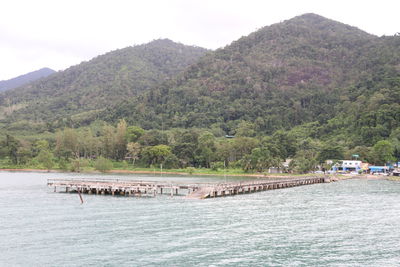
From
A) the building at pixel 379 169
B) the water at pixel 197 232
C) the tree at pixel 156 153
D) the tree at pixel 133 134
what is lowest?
the water at pixel 197 232

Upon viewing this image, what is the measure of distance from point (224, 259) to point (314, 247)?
27.8 ft

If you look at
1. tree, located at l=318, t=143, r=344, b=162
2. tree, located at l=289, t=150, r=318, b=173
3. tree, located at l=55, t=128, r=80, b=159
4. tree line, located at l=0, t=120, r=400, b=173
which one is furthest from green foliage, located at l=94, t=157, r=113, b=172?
tree, located at l=318, t=143, r=344, b=162

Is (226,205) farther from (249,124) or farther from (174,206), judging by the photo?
(249,124)

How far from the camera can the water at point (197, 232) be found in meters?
31.3

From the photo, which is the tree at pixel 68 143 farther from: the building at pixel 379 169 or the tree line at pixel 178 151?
the building at pixel 379 169

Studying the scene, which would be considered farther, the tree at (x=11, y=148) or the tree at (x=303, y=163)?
the tree at (x=11, y=148)

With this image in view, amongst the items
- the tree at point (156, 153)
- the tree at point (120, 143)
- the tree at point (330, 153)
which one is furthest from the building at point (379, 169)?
the tree at point (120, 143)

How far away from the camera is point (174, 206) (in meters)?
55.5

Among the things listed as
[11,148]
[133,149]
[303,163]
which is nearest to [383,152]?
[303,163]

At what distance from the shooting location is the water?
3128 centimetres

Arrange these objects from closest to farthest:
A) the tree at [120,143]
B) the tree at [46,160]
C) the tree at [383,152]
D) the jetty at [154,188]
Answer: the jetty at [154,188] → the tree at [46,160] → the tree at [383,152] → the tree at [120,143]

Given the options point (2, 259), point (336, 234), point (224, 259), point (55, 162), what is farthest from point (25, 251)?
point (55, 162)

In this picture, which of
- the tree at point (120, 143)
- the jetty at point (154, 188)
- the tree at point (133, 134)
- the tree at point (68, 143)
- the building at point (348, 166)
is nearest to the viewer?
the jetty at point (154, 188)

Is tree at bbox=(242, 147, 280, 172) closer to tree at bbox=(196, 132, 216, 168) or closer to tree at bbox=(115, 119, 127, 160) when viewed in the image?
tree at bbox=(196, 132, 216, 168)
